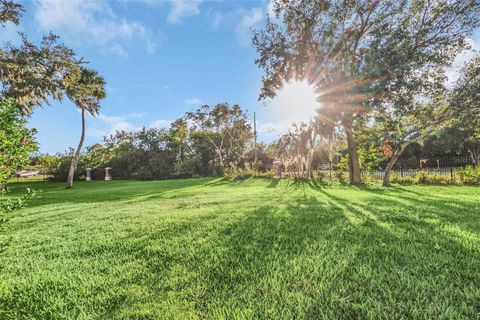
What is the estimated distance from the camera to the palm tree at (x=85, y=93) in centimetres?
1691

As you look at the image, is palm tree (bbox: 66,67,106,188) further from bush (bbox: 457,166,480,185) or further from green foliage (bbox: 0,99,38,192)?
bush (bbox: 457,166,480,185)

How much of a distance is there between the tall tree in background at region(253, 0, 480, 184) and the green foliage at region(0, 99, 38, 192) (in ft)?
36.2

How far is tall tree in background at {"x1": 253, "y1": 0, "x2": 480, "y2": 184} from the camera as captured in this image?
32.9ft

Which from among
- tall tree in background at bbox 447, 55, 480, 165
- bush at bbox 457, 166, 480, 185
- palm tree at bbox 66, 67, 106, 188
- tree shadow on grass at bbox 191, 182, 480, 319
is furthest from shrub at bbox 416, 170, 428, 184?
palm tree at bbox 66, 67, 106, 188

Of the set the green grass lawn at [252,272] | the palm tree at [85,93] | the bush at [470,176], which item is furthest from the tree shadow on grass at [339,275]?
the palm tree at [85,93]

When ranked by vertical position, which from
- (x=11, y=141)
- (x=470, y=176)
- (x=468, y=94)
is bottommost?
(x=470, y=176)

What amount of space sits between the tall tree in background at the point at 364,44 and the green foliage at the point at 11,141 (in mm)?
11045

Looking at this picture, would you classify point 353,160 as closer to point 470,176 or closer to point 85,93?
point 470,176

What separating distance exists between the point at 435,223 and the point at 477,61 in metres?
11.9

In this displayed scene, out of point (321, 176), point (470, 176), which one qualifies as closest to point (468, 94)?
point (470, 176)

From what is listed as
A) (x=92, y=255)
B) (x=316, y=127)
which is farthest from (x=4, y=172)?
(x=316, y=127)

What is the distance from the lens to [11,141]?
1853mm

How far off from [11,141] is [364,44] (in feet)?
45.2

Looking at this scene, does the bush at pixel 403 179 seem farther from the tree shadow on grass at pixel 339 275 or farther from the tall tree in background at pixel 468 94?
the tree shadow on grass at pixel 339 275
